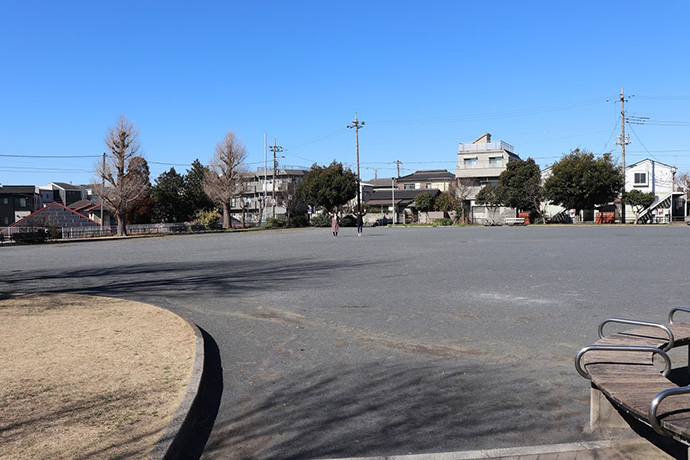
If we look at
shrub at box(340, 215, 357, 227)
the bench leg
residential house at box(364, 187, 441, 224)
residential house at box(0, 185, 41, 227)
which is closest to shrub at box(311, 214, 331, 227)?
shrub at box(340, 215, 357, 227)

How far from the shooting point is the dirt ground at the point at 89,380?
3373mm

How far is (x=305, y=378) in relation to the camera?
4863 mm

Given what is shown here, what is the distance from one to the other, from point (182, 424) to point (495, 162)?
64099mm

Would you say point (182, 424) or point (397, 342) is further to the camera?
point (397, 342)

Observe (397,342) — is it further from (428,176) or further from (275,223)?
(428,176)

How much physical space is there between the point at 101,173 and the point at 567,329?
44.3 m

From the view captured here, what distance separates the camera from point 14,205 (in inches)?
2434

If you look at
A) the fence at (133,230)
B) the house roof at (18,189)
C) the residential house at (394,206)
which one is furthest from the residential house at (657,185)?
the house roof at (18,189)

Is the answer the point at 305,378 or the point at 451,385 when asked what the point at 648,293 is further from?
the point at 305,378

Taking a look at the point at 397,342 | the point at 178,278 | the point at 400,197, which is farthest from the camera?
the point at 400,197

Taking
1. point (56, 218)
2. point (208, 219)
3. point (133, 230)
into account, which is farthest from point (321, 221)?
point (56, 218)

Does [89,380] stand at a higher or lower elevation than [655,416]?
lower

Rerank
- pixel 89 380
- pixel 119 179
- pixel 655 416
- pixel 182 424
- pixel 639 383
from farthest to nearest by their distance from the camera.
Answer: pixel 119 179 < pixel 89 380 < pixel 182 424 < pixel 639 383 < pixel 655 416

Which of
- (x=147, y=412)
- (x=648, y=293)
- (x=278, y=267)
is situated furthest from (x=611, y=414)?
(x=278, y=267)
